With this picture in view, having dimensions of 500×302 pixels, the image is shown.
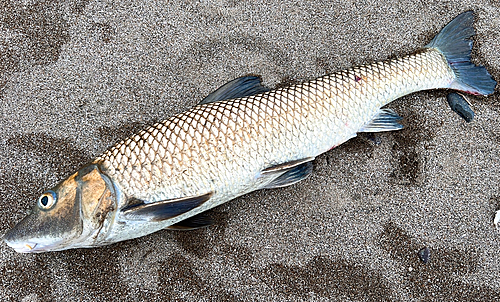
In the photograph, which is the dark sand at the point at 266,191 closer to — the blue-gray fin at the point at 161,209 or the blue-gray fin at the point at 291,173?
the blue-gray fin at the point at 291,173

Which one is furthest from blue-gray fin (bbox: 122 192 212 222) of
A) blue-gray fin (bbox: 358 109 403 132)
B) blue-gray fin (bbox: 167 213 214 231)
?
blue-gray fin (bbox: 358 109 403 132)

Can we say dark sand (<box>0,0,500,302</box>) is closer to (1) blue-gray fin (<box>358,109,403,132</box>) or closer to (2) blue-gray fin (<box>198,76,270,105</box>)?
(1) blue-gray fin (<box>358,109,403,132</box>)

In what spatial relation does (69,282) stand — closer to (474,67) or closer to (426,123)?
(426,123)

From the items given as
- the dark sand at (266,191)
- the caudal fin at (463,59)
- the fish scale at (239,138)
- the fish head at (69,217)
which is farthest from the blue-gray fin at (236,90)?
the caudal fin at (463,59)

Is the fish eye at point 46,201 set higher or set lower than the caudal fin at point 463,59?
lower

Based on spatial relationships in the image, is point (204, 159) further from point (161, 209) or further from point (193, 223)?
point (193, 223)


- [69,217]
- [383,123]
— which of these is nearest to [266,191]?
[383,123]

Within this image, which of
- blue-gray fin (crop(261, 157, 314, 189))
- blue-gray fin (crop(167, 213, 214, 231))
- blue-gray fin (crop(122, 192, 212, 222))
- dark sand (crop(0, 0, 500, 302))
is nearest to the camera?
blue-gray fin (crop(122, 192, 212, 222))
